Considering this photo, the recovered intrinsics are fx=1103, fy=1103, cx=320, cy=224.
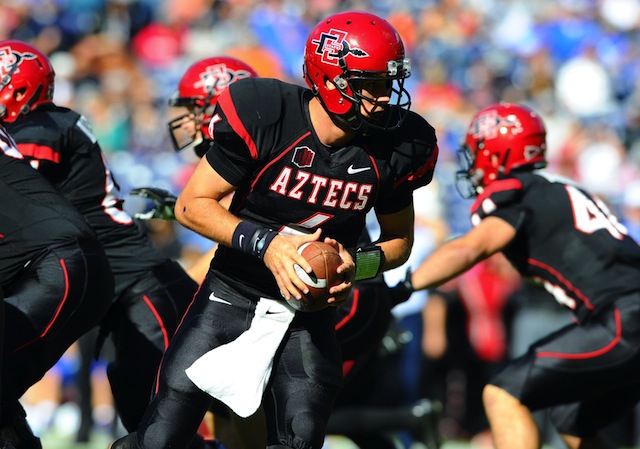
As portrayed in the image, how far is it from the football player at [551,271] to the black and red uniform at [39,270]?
1592 mm

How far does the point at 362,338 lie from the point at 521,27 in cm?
995

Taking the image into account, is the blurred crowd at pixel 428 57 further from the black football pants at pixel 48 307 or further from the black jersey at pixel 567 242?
the black football pants at pixel 48 307

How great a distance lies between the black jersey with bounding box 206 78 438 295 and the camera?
12.6 feet

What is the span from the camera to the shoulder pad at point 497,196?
5.36 m

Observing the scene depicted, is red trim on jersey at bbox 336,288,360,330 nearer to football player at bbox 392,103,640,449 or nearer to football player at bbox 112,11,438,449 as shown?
football player at bbox 392,103,640,449

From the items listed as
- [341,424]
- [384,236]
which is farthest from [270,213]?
[341,424]

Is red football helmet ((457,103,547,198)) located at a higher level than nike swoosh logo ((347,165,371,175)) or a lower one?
lower

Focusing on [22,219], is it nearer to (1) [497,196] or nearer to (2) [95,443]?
(1) [497,196]

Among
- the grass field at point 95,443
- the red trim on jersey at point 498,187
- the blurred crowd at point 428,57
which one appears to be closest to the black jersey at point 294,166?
the red trim on jersey at point 498,187

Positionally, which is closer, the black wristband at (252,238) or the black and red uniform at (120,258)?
the black wristband at (252,238)

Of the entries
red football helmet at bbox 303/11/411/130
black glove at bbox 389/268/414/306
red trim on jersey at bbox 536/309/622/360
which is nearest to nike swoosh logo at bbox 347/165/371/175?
red football helmet at bbox 303/11/411/130

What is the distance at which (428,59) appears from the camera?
44.0ft

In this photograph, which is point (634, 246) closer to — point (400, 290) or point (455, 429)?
point (400, 290)

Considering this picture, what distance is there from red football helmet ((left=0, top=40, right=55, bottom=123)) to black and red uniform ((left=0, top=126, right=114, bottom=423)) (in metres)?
0.56
